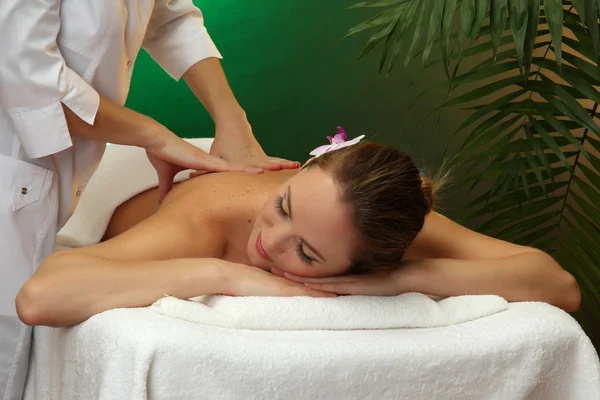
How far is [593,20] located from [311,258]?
3.40 feet

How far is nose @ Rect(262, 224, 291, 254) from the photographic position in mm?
1379

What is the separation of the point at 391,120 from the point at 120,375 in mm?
1805

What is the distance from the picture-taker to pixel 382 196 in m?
1.35

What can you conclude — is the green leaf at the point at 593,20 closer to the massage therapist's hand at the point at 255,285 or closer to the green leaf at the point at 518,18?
the green leaf at the point at 518,18

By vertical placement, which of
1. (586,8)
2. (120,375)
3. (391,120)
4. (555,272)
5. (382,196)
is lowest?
(391,120)

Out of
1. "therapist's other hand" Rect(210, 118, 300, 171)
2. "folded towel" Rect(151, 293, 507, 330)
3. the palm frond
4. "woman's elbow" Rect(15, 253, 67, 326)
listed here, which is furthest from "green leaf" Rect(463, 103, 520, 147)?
"woman's elbow" Rect(15, 253, 67, 326)

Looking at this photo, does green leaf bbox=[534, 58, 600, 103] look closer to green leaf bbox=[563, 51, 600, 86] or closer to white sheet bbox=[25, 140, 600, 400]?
green leaf bbox=[563, 51, 600, 86]

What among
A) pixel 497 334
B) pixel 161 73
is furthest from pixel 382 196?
pixel 161 73

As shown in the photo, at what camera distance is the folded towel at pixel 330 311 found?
4.03 ft

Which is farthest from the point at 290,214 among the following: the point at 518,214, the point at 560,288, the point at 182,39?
the point at 518,214

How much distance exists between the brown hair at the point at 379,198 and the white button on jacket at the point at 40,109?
1.72 ft

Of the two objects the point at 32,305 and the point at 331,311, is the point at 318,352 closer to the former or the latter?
the point at 331,311

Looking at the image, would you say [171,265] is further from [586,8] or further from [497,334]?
[586,8]

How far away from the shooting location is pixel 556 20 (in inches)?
72.9
